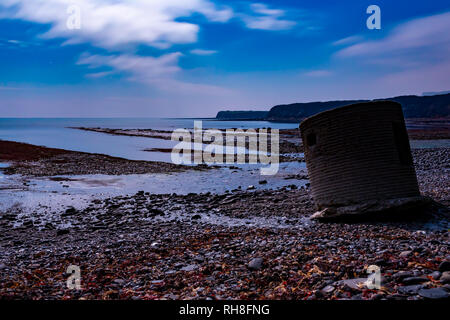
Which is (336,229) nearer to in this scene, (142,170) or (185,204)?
(185,204)

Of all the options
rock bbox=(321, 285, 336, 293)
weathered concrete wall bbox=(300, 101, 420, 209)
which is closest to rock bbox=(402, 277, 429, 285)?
rock bbox=(321, 285, 336, 293)

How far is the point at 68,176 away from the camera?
2350cm

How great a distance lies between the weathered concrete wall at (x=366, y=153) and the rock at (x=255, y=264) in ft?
14.7

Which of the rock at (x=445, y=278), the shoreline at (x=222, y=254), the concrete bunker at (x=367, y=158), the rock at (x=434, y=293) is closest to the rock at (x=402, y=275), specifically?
the shoreline at (x=222, y=254)

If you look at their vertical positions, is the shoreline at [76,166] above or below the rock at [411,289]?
above

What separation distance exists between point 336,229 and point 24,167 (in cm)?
2497

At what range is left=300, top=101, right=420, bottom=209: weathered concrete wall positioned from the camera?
968 centimetres

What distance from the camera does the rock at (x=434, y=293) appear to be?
180 inches

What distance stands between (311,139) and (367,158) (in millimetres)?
1761

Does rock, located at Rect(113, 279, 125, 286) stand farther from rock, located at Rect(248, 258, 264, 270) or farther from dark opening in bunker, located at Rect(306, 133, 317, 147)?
dark opening in bunker, located at Rect(306, 133, 317, 147)

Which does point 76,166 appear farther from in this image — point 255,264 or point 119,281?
point 255,264

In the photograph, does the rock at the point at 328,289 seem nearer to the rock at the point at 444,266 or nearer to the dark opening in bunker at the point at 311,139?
the rock at the point at 444,266

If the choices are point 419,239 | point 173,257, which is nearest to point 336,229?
point 419,239

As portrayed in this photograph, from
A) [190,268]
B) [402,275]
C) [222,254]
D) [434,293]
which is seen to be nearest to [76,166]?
[222,254]
